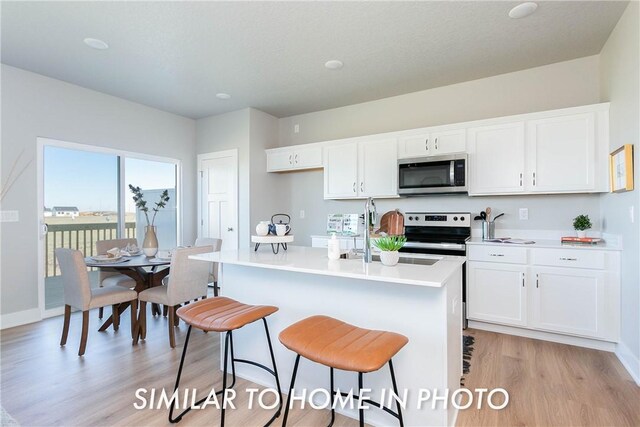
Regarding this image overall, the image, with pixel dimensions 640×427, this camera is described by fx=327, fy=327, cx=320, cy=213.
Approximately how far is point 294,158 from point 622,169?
346 cm

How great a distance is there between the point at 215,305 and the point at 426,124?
3250 millimetres

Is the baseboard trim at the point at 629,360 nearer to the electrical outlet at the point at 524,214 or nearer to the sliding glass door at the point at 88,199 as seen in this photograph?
the electrical outlet at the point at 524,214

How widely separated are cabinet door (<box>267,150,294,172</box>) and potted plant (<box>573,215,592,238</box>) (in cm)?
332

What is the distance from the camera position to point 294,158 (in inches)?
183

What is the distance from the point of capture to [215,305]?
6.60ft

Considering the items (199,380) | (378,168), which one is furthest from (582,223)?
(199,380)

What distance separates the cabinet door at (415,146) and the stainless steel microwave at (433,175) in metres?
0.11

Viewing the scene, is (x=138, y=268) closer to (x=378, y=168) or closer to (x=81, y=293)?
(x=81, y=293)

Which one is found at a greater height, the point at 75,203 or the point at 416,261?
the point at 75,203

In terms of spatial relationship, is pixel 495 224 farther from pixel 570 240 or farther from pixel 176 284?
pixel 176 284

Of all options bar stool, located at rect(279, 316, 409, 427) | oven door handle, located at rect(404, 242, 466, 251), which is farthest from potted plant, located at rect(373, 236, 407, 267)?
oven door handle, located at rect(404, 242, 466, 251)

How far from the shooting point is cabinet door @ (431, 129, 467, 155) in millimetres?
3506

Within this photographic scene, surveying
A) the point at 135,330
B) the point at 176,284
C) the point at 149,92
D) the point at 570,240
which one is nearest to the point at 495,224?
the point at 570,240

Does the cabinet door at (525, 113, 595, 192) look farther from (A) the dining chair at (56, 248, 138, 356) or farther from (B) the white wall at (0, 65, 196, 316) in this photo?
(B) the white wall at (0, 65, 196, 316)
